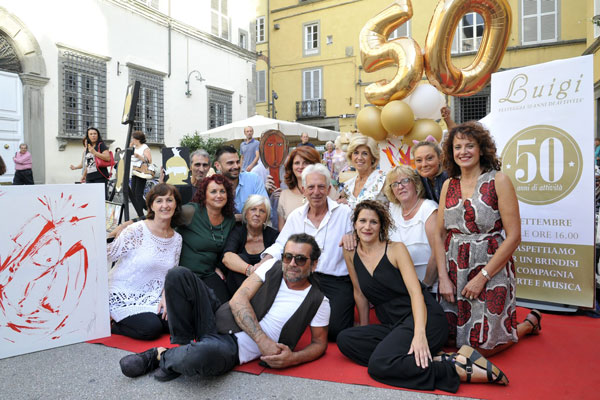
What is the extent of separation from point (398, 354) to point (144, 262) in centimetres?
198

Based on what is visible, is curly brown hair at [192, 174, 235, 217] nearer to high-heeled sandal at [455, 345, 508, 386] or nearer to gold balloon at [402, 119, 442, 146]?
high-heeled sandal at [455, 345, 508, 386]

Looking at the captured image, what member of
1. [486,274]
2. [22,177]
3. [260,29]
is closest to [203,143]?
[22,177]

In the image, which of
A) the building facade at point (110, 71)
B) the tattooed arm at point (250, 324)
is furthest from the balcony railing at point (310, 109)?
the tattooed arm at point (250, 324)

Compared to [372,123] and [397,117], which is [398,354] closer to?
[397,117]

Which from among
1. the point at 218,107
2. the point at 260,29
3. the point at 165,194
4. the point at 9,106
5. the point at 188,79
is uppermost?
the point at 260,29

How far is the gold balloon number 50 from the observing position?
5.25 m

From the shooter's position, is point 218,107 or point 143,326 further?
point 218,107

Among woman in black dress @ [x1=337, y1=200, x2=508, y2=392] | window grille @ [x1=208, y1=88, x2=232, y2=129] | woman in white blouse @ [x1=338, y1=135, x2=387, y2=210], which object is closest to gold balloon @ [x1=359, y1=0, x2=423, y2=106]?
woman in white blouse @ [x1=338, y1=135, x2=387, y2=210]

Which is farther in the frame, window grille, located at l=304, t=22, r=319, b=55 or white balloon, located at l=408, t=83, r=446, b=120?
window grille, located at l=304, t=22, r=319, b=55

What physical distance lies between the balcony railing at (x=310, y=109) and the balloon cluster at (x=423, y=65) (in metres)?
16.5

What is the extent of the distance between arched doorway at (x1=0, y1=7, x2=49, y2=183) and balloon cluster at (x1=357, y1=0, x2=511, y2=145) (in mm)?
8314

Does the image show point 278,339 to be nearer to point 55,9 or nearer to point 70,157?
point 70,157

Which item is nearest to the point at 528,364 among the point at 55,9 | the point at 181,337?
the point at 181,337

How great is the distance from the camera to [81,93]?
452 inches
